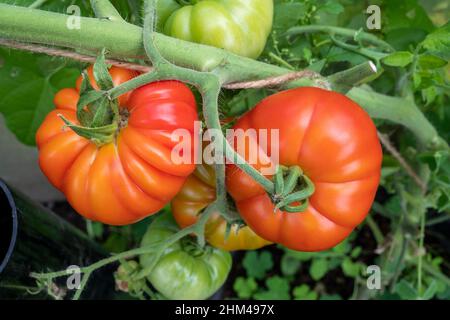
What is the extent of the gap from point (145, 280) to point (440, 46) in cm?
60

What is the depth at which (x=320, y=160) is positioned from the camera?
2.17ft

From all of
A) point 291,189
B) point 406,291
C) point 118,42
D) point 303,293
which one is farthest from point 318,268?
point 118,42

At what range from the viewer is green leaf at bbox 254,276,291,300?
1.34 meters

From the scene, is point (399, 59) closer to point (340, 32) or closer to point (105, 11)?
point (340, 32)

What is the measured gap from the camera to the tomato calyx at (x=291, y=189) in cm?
60

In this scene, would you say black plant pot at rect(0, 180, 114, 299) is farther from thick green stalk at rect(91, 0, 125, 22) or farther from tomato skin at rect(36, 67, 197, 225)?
thick green stalk at rect(91, 0, 125, 22)

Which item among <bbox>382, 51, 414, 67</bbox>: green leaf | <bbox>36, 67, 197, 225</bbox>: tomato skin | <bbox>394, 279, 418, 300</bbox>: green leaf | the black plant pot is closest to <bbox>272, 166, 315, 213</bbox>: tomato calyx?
<bbox>36, 67, 197, 225</bbox>: tomato skin

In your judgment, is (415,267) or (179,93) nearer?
(179,93)

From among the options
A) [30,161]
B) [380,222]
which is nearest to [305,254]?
[380,222]

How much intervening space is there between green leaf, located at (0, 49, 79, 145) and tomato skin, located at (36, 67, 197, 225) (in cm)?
31

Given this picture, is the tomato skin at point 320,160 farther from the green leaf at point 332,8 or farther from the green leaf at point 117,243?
the green leaf at point 117,243

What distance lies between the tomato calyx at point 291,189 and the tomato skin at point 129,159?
11 centimetres
